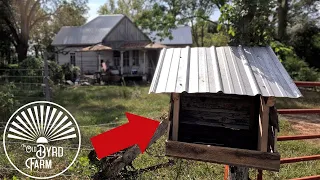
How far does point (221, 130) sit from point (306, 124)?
22.4 feet

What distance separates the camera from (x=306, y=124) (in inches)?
328

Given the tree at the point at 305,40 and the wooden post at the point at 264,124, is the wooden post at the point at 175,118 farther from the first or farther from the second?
the tree at the point at 305,40

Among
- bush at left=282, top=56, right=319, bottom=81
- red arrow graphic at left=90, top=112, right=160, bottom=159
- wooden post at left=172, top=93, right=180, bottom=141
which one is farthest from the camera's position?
bush at left=282, top=56, right=319, bottom=81

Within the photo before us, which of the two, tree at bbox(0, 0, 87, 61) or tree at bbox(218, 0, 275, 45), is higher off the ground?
tree at bbox(0, 0, 87, 61)

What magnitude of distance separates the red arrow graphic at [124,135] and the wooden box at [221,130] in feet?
1.50

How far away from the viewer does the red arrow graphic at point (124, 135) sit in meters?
2.90

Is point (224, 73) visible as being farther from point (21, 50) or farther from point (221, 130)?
point (21, 50)

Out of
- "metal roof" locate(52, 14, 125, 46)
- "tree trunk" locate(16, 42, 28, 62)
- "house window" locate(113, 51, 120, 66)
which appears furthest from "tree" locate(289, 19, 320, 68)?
"tree trunk" locate(16, 42, 28, 62)

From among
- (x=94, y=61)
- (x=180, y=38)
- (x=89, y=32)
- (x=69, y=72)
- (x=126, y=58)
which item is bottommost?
(x=69, y=72)

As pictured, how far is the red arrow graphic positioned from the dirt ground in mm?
5172

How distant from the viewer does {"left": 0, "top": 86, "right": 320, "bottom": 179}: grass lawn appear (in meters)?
4.22

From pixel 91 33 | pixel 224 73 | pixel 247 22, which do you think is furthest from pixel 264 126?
pixel 91 33

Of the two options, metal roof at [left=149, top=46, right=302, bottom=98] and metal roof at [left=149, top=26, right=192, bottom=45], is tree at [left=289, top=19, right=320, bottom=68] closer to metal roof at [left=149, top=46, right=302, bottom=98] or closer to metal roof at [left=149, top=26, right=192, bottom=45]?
metal roof at [left=149, top=26, right=192, bottom=45]

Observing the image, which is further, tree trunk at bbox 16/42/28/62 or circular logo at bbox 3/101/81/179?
tree trunk at bbox 16/42/28/62
